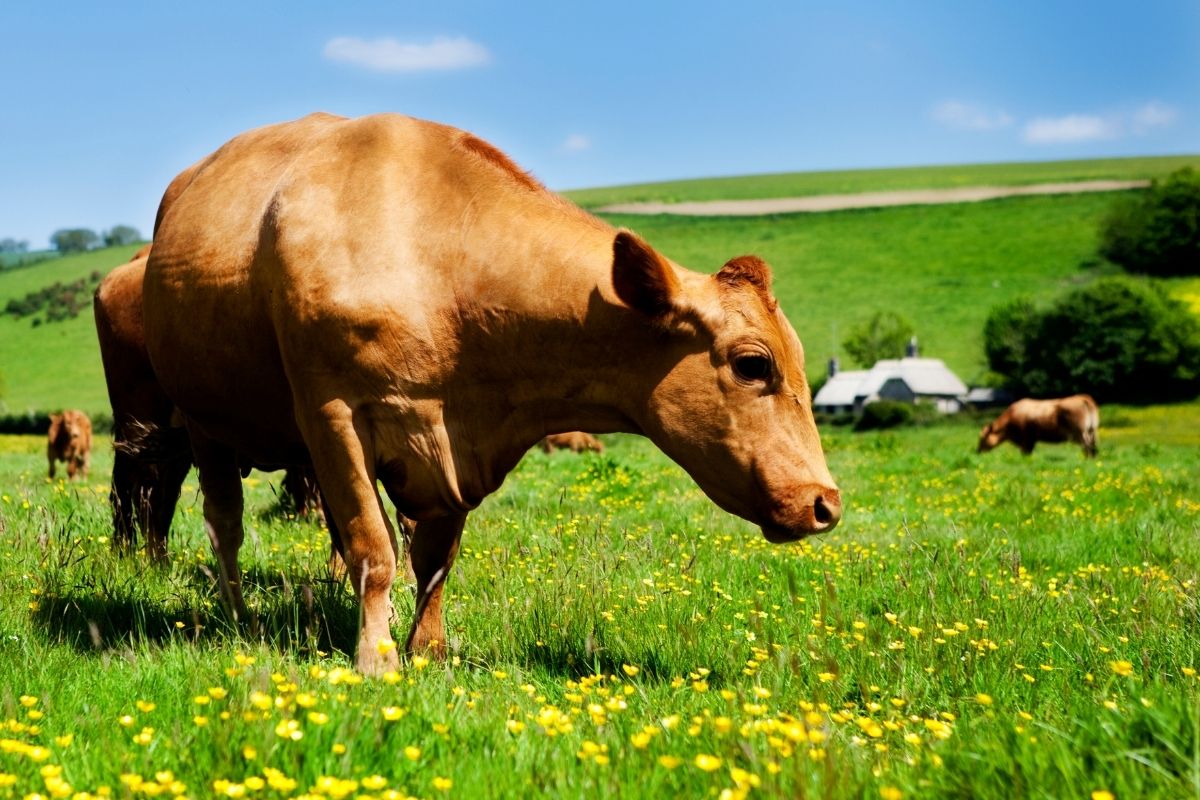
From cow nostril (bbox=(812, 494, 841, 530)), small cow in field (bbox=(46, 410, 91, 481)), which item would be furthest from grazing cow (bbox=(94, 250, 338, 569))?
small cow in field (bbox=(46, 410, 91, 481))

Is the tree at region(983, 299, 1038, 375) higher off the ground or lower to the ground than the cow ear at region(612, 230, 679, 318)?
lower

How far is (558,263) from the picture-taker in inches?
184

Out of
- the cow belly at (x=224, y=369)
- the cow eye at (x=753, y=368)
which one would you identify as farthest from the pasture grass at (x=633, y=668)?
the cow eye at (x=753, y=368)

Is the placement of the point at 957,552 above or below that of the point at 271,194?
below

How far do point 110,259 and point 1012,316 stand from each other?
72.3 meters

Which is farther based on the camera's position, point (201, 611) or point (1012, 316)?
point (1012, 316)

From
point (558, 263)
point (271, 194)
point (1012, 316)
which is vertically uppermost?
point (271, 194)

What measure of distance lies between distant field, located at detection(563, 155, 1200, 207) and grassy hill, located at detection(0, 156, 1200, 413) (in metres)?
19.1

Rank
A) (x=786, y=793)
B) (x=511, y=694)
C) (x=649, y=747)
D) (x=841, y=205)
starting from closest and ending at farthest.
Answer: (x=786, y=793) < (x=649, y=747) < (x=511, y=694) < (x=841, y=205)

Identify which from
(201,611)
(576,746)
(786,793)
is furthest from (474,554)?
(786,793)

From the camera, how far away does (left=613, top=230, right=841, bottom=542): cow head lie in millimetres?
4402

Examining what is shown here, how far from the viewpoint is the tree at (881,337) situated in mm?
84875

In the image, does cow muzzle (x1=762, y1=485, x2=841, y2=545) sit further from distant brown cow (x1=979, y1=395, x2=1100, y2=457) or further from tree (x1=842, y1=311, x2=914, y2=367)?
tree (x1=842, y1=311, x2=914, y2=367)

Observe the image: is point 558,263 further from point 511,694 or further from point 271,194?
point 511,694
